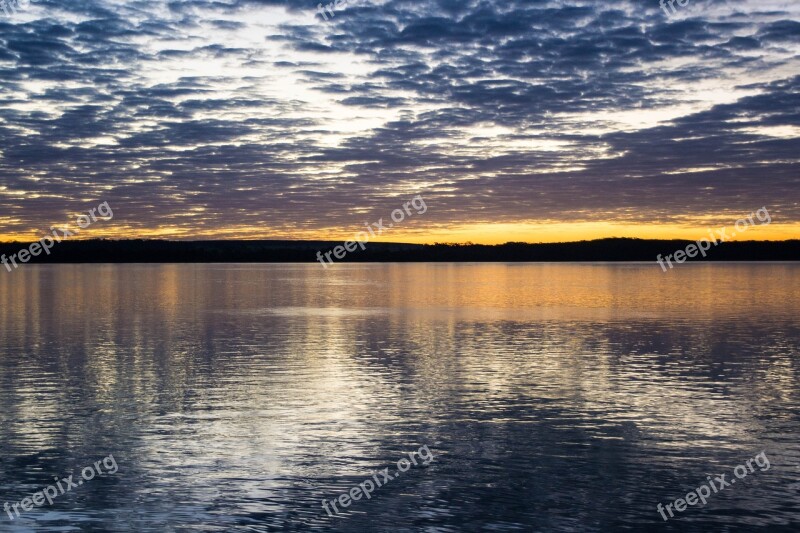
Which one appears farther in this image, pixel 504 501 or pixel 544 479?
pixel 544 479

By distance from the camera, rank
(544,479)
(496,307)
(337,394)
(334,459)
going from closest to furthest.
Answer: (544,479) < (334,459) < (337,394) < (496,307)

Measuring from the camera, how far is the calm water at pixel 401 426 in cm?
1395

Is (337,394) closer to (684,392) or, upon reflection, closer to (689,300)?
(684,392)

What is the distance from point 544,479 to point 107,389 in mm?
14630

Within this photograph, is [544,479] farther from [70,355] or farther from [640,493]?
[70,355]

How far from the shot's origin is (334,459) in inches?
667

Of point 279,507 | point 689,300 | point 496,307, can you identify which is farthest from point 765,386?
point 689,300

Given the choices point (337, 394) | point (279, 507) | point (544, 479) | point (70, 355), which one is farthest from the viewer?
point (70, 355)

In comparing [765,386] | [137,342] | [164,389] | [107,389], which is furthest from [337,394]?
[137,342]

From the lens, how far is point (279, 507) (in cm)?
1399

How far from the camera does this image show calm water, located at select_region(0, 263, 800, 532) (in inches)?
549

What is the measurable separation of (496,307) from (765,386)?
37.8 metres

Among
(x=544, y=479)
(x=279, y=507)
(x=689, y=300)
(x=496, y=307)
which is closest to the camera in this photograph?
(x=279, y=507)

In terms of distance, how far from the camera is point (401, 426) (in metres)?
20.1
